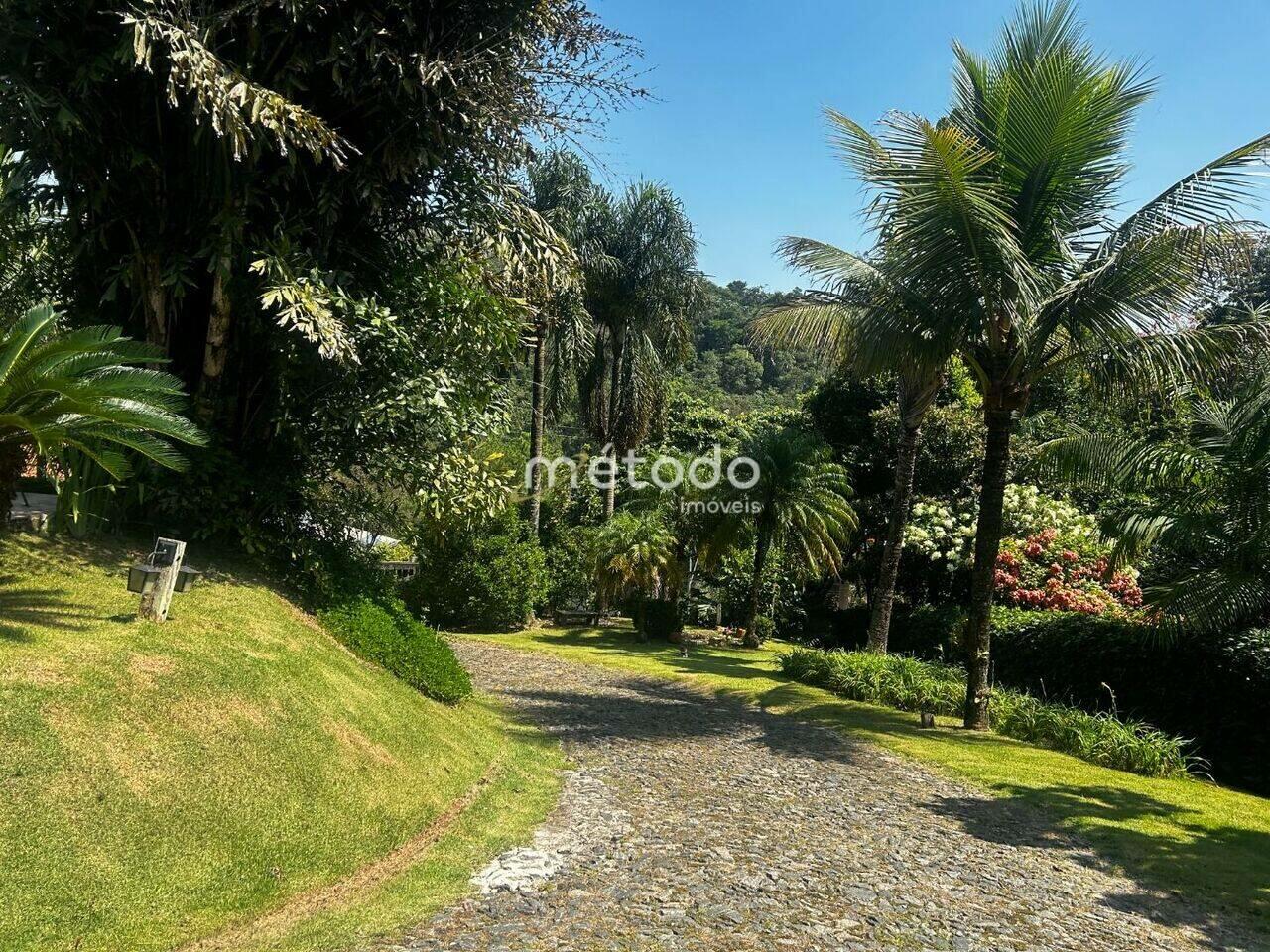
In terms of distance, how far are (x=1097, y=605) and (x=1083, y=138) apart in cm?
1111

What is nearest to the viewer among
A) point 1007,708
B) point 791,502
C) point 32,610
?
point 32,610

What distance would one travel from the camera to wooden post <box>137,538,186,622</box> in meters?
7.10

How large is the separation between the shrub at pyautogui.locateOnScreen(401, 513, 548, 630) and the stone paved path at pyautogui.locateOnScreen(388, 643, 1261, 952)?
43.8 feet

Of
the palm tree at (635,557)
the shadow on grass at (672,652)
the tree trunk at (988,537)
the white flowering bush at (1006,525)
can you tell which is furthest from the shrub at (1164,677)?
the palm tree at (635,557)

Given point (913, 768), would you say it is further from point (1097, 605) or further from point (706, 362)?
point (706, 362)

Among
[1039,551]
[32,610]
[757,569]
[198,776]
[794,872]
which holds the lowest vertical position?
[794,872]

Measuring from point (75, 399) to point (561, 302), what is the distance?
1651cm

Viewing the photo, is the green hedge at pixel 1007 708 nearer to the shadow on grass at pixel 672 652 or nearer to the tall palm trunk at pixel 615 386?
the shadow on grass at pixel 672 652

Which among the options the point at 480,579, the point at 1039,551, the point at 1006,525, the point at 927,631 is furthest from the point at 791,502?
the point at 480,579

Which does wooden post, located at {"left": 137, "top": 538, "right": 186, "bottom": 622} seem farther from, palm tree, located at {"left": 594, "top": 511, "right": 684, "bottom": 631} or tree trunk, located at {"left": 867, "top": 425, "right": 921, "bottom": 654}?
palm tree, located at {"left": 594, "top": 511, "right": 684, "bottom": 631}

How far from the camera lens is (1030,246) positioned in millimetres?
12453

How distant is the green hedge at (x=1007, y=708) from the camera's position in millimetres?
11094

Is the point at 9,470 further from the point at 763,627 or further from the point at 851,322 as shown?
the point at 763,627

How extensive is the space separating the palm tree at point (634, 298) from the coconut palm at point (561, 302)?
0.75 metres
